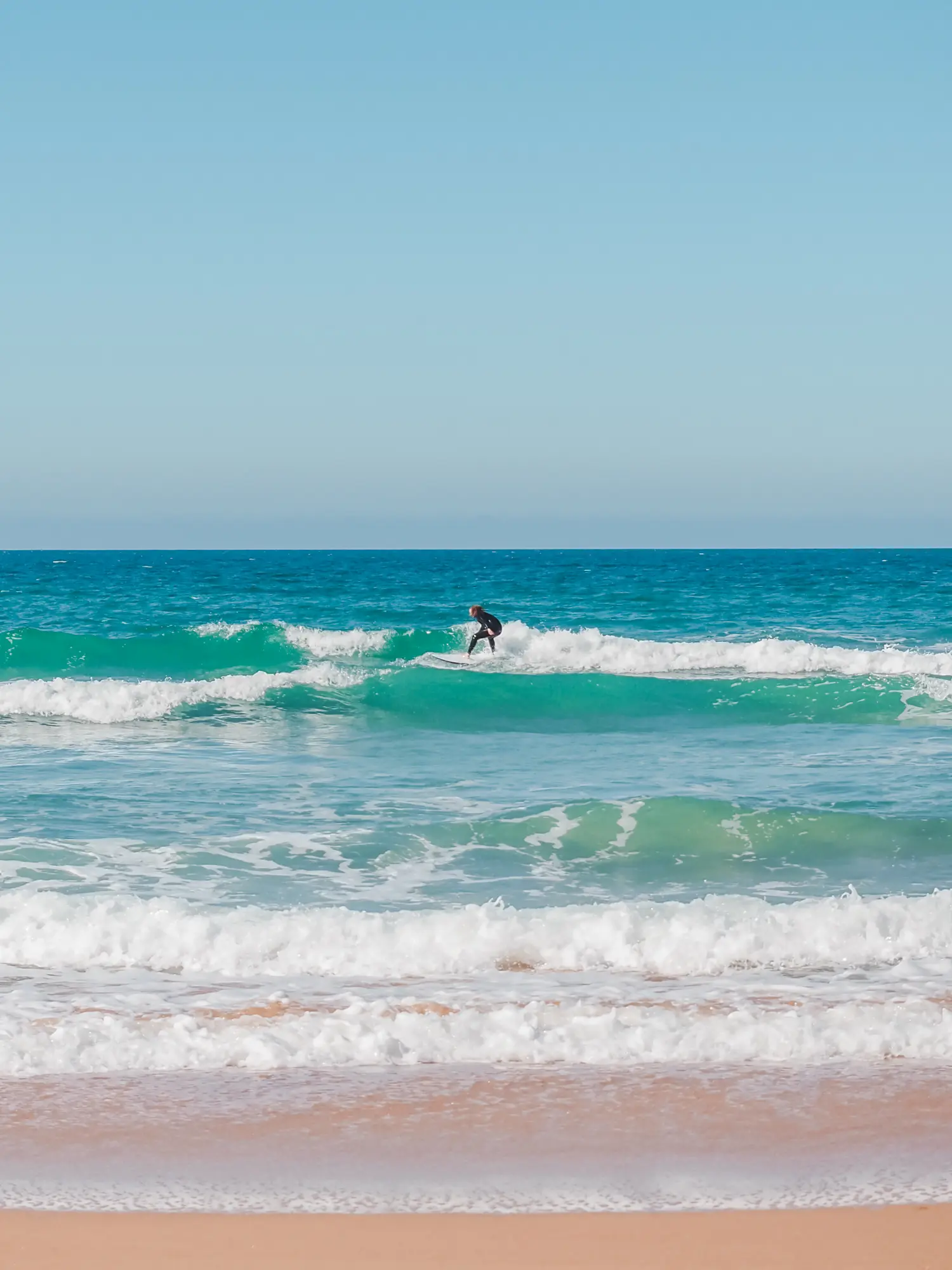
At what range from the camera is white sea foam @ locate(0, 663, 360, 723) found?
1662 centimetres

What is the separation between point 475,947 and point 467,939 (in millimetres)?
101

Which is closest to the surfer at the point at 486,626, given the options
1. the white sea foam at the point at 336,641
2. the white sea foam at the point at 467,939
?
the white sea foam at the point at 336,641

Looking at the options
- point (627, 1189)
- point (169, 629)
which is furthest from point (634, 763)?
point (169, 629)

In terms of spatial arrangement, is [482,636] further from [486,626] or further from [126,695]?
[126,695]

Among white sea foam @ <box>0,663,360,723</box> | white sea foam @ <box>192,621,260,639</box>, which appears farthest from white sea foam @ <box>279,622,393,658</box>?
white sea foam @ <box>0,663,360,723</box>

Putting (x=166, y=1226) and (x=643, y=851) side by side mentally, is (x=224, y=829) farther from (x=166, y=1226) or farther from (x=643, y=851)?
(x=166, y=1226)

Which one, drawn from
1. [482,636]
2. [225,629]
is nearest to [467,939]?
[482,636]

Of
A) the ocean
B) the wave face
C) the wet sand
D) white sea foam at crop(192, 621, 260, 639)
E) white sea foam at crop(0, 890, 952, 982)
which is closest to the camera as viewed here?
the wet sand

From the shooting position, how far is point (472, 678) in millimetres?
19344

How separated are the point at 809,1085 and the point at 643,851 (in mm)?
4257

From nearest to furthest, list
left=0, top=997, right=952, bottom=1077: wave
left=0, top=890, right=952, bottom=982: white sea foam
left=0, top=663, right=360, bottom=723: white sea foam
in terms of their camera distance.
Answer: left=0, top=997, right=952, bottom=1077: wave < left=0, top=890, right=952, bottom=982: white sea foam < left=0, top=663, right=360, bottom=723: white sea foam

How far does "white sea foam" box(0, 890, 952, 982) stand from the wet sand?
2349 mm

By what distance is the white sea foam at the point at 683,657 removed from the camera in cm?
2191

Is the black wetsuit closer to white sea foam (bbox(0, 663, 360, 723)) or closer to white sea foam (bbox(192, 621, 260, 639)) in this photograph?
white sea foam (bbox(0, 663, 360, 723))
